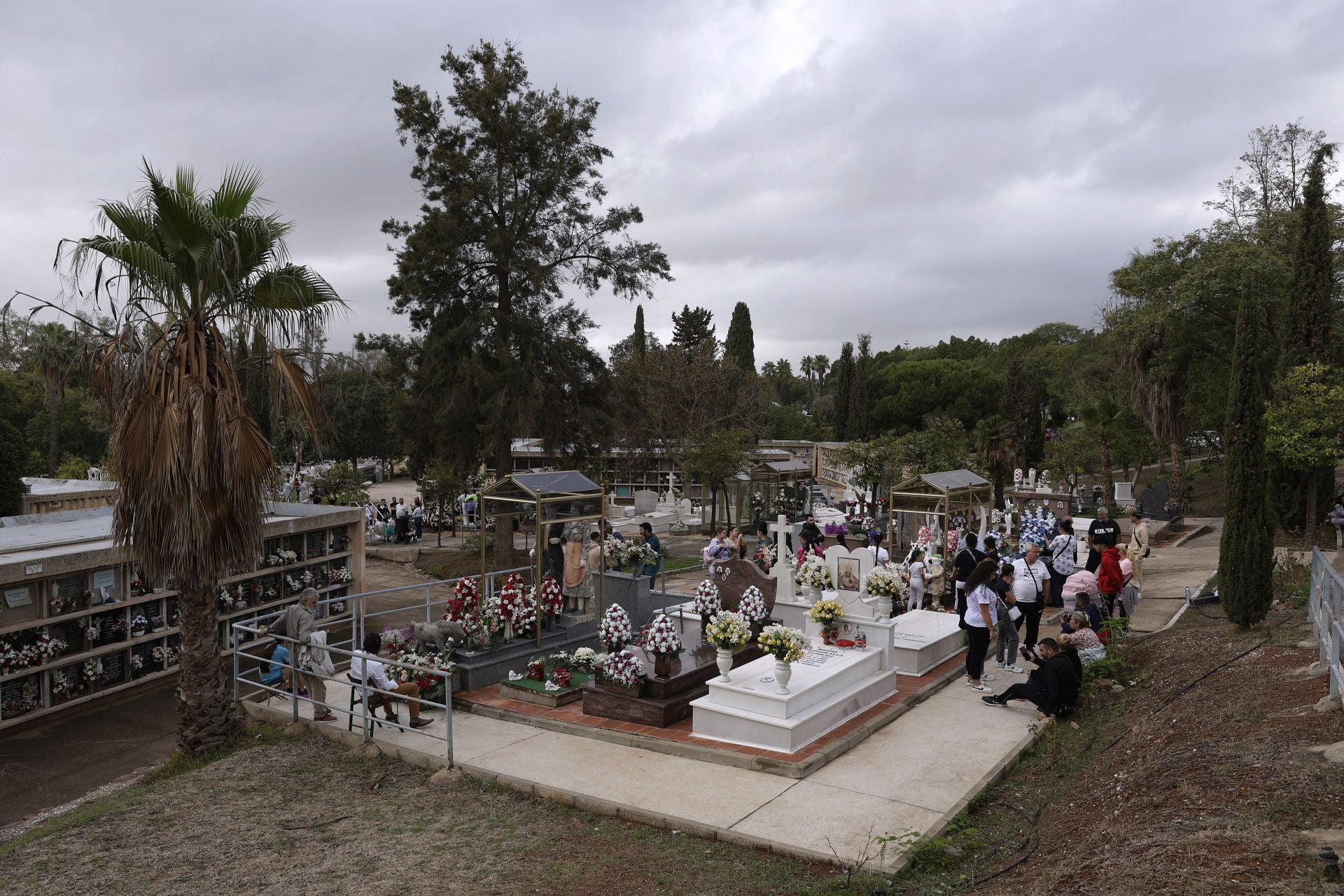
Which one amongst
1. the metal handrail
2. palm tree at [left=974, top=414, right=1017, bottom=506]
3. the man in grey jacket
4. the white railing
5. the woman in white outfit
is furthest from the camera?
palm tree at [left=974, top=414, right=1017, bottom=506]

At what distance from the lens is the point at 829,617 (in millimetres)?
11273

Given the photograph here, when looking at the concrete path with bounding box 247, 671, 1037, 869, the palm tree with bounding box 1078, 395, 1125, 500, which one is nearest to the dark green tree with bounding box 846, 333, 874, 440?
the palm tree with bounding box 1078, 395, 1125, 500

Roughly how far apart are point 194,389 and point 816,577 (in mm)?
9283

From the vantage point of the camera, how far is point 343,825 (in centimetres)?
761

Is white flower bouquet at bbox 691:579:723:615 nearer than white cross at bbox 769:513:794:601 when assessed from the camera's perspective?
Yes

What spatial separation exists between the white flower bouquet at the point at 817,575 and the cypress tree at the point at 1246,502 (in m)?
5.49

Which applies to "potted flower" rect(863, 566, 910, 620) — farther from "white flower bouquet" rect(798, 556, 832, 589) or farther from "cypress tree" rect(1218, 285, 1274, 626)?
"cypress tree" rect(1218, 285, 1274, 626)

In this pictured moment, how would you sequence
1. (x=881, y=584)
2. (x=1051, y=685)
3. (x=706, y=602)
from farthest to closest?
1. (x=881, y=584)
2. (x=706, y=602)
3. (x=1051, y=685)

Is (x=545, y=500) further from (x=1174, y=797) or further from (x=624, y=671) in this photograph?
(x=1174, y=797)

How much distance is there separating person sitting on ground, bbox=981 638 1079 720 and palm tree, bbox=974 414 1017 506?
67.2ft

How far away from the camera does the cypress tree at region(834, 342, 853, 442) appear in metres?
62.1

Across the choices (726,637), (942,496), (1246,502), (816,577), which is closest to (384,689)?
(726,637)

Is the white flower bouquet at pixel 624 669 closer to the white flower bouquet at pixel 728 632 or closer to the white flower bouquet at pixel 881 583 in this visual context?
the white flower bouquet at pixel 728 632

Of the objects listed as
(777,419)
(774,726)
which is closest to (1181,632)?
(774,726)
